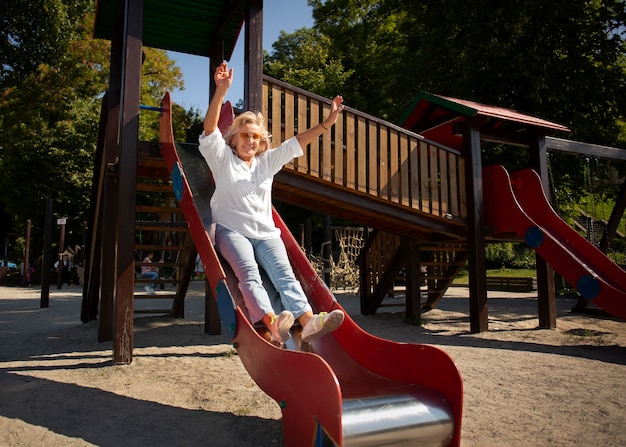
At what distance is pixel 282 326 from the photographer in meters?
2.93

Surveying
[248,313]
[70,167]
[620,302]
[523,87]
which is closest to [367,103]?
[523,87]

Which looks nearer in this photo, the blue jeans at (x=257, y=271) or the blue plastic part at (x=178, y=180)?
the blue jeans at (x=257, y=271)

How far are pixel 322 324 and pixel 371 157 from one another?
4453 millimetres

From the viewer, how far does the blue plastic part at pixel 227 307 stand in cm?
313

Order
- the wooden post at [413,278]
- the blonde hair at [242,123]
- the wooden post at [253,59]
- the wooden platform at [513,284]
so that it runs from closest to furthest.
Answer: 1. the blonde hair at [242,123]
2. the wooden post at [253,59]
3. the wooden post at [413,278]
4. the wooden platform at [513,284]

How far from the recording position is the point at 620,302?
5836 millimetres

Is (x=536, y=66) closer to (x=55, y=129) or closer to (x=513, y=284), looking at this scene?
(x=513, y=284)

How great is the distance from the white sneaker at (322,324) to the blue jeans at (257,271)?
268mm

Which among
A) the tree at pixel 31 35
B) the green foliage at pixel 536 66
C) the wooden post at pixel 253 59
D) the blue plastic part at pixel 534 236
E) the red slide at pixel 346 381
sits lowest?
the red slide at pixel 346 381

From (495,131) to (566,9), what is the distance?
7.42 metres

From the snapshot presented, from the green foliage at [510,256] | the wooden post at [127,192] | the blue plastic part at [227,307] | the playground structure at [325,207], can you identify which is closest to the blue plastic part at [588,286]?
the playground structure at [325,207]

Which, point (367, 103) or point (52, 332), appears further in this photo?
point (367, 103)

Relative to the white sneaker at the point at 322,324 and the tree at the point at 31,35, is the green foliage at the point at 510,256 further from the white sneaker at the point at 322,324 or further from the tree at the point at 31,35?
the white sneaker at the point at 322,324

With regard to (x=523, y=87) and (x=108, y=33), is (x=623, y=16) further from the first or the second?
(x=108, y=33)
